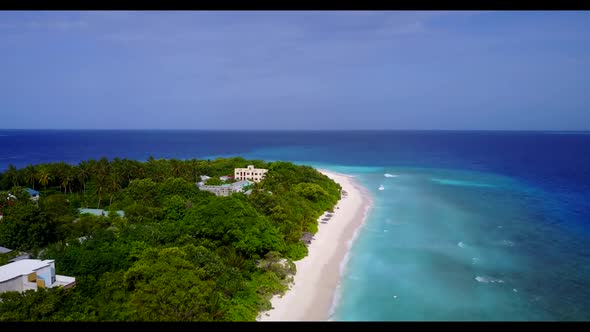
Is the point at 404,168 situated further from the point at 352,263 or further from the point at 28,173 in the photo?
the point at 28,173

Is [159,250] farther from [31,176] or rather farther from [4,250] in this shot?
[31,176]

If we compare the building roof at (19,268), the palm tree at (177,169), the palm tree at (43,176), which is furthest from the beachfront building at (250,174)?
the building roof at (19,268)

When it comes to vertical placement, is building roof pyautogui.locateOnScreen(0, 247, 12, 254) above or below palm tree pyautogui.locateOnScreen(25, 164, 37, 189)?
below

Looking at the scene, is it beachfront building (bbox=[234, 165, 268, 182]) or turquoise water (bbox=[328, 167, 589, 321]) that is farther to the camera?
beachfront building (bbox=[234, 165, 268, 182])

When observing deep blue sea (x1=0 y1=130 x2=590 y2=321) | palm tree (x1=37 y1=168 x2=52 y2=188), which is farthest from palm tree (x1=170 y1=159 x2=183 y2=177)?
deep blue sea (x1=0 y1=130 x2=590 y2=321)

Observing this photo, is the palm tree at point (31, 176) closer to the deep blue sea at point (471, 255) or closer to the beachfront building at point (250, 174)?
the beachfront building at point (250, 174)

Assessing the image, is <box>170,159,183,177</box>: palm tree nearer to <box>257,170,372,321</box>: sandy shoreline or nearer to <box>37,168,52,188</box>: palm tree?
<box>37,168,52,188</box>: palm tree

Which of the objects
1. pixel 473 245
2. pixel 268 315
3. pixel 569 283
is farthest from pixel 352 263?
pixel 569 283
